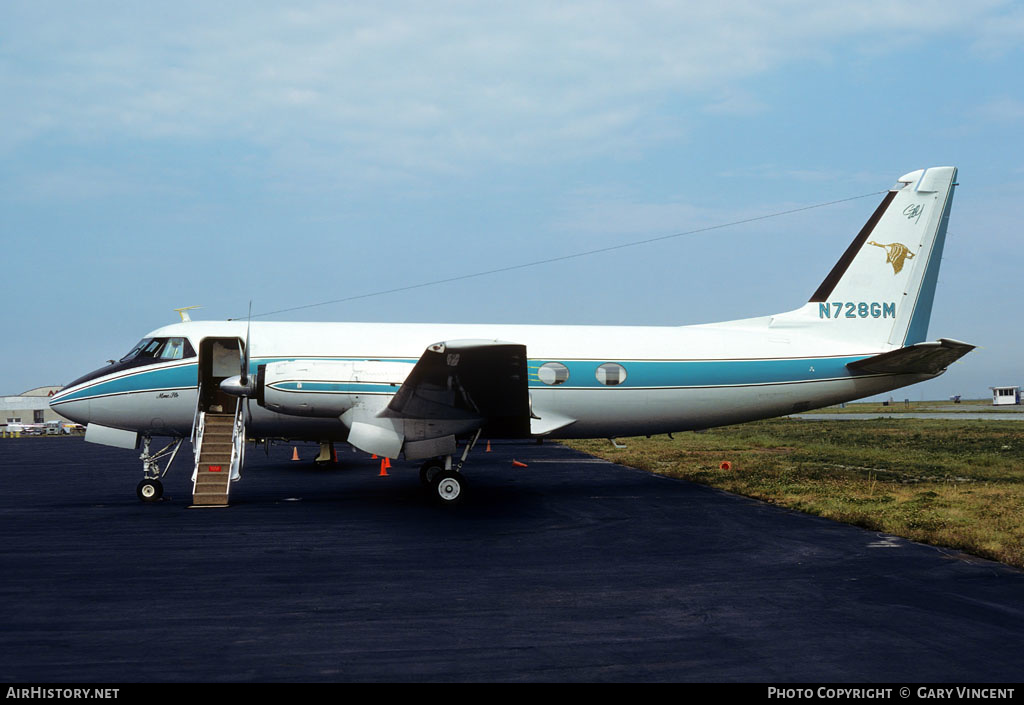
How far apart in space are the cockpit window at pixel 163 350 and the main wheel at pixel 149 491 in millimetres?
2821

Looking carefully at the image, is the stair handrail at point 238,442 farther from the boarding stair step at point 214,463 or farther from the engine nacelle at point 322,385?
the engine nacelle at point 322,385

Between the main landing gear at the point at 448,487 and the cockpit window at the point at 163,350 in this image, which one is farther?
the cockpit window at the point at 163,350

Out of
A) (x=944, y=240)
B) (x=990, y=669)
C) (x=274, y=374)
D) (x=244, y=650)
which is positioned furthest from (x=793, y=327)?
(x=244, y=650)

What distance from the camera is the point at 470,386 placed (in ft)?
47.8

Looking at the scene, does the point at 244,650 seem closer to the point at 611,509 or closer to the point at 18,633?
the point at 18,633

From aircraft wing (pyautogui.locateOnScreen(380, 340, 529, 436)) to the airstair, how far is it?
323 cm

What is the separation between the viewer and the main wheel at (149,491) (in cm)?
1630

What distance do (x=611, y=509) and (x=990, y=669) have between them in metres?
9.64

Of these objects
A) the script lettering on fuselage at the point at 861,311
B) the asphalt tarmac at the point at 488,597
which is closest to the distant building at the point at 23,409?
the asphalt tarmac at the point at 488,597

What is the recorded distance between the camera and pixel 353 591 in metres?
8.59

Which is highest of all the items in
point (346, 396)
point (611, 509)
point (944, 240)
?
point (944, 240)
